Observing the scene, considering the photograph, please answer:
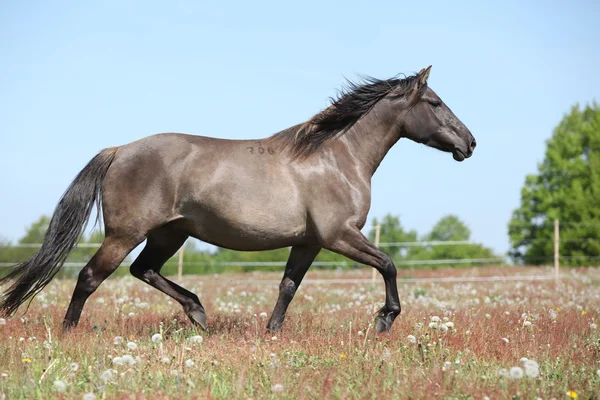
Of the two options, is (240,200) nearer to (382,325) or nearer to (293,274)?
(293,274)

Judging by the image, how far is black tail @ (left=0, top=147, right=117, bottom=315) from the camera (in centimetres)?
692

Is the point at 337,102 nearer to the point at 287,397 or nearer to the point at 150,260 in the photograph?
the point at 150,260

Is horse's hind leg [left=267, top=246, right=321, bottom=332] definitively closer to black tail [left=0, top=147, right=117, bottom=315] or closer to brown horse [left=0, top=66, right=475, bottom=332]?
brown horse [left=0, top=66, right=475, bottom=332]

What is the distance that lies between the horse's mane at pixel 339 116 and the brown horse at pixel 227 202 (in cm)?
2

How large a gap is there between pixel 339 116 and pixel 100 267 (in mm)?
3121

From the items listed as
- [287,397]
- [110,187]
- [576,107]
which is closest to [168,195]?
[110,187]

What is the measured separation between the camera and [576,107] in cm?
5488

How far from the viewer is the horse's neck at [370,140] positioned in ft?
24.1

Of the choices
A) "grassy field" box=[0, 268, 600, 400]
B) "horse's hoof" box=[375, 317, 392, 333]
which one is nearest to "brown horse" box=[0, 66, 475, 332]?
"horse's hoof" box=[375, 317, 392, 333]

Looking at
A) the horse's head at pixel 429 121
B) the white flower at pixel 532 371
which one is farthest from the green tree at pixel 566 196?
the white flower at pixel 532 371

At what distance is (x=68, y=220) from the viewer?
7117 millimetres

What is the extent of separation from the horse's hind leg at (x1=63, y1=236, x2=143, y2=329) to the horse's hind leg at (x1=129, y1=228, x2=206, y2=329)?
658 millimetres

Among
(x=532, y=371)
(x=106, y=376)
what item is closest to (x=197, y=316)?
(x=106, y=376)

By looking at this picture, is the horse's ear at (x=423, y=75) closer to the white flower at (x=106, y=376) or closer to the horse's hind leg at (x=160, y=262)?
the horse's hind leg at (x=160, y=262)
